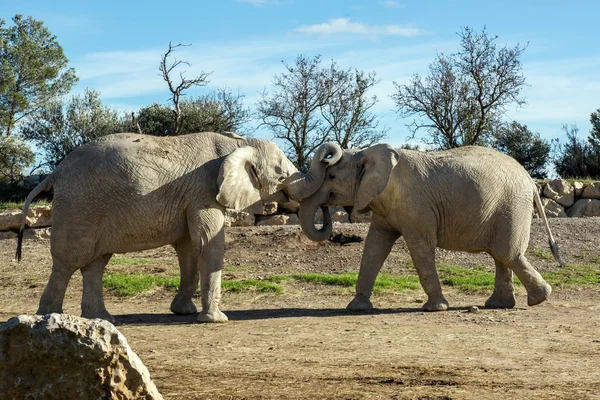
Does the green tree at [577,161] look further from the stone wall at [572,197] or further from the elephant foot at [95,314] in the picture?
the elephant foot at [95,314]

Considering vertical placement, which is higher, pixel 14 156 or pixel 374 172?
pixel 14 156

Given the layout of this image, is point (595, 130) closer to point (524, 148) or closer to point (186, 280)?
point (524, 148)

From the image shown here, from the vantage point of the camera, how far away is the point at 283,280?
49.8 feet

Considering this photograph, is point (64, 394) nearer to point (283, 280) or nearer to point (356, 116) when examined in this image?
point (283, 280)

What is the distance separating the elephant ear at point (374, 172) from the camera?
12.2 metres

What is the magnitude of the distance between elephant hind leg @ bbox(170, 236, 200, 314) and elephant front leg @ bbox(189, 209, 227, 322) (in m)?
0.97

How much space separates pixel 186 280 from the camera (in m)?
12.5

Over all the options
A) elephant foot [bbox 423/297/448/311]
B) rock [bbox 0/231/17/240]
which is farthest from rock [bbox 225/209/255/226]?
elephant foot [bbox 423/297/448/311]

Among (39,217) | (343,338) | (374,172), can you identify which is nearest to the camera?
(343,338)

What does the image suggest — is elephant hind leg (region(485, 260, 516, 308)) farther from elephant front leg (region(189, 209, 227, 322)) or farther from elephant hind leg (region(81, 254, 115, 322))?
elephant hind leg (region(81, 254, 115, 322))

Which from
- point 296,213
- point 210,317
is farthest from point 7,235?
point 210,317

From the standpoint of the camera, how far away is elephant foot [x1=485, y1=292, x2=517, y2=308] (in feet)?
41.9

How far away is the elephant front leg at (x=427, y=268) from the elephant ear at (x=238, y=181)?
2360mm

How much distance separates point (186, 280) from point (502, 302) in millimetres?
4703
